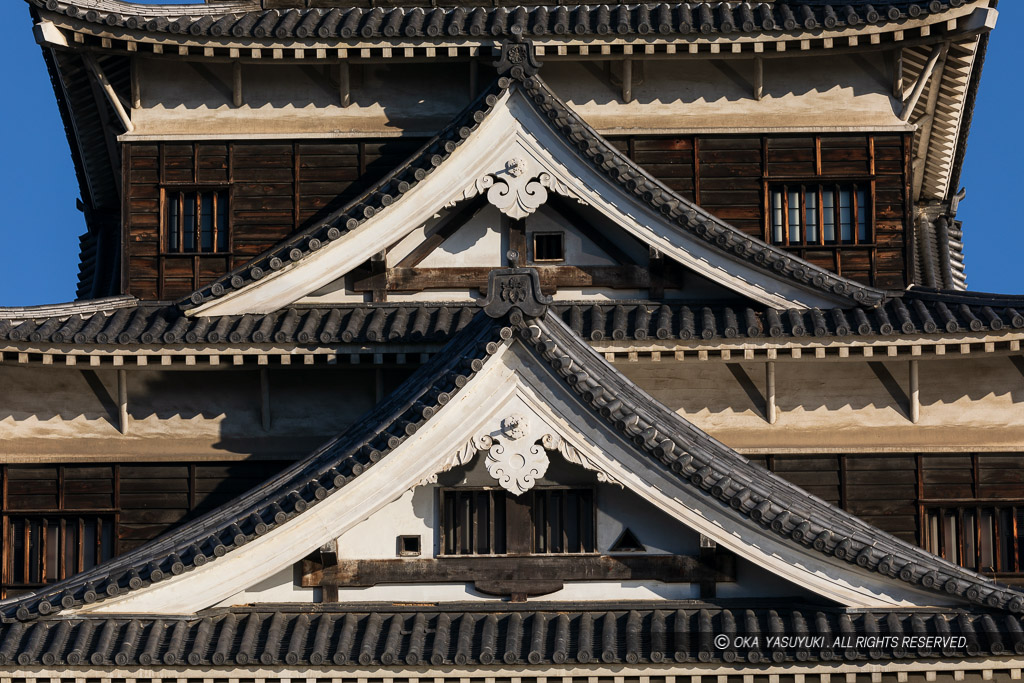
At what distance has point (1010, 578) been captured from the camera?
1753 centimetres

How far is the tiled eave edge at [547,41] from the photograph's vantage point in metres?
18.3

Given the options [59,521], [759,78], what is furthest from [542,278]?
[59,521]

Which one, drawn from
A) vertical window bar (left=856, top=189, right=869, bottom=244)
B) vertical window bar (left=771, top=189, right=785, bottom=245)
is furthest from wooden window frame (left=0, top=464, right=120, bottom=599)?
vertical window bar (left=856, top=189, right=869, bottom=244)

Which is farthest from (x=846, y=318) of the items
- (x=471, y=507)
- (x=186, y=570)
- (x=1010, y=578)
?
(x=186, y=570)

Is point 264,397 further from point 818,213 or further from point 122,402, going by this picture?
point 818,213

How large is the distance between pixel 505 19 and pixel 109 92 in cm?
509

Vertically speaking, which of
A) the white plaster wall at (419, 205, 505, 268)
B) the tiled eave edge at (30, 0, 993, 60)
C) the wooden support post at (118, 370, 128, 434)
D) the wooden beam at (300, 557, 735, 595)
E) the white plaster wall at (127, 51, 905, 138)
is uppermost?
the tiled eave edge at (30, 0, 993, 60)

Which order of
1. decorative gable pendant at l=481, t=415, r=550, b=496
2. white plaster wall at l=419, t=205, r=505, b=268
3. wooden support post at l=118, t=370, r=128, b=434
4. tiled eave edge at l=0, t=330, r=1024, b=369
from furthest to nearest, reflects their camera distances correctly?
white plaster wall at l=419, t=205, r=505, b=268 → wooden support post at l=118, t=370, r=128, b=434 → tiled eave edge at l=0, t=330, r=1024, b=369 → decorative gable pendant at l=481, t=415, r=550, b=496

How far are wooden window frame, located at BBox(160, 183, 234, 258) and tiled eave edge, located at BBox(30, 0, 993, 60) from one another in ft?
5.60

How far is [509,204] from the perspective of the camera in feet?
57.8

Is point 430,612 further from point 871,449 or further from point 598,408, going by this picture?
point 871,449

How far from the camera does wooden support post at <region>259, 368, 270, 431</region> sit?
1773cm

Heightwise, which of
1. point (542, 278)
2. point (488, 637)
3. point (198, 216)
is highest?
point (198, 216)

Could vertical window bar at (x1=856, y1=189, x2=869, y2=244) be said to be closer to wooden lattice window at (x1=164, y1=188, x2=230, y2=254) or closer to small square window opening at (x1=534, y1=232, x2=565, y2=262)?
small square window opening at (x1=534, y1=232, x2=565, y2=262)
